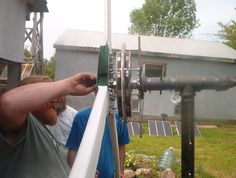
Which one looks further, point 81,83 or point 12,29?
point 12,29

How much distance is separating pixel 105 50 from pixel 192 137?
1.64 ft

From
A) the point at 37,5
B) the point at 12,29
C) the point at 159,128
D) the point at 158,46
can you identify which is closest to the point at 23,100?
the point at 12,29

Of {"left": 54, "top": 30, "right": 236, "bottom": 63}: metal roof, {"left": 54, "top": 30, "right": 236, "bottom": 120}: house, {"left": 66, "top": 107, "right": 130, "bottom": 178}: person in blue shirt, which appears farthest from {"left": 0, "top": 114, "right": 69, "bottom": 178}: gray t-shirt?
{"left": 54, "top": 30, "right": 236, "bottom": 63}: metal roof

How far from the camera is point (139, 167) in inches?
242

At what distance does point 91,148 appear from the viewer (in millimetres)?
1002

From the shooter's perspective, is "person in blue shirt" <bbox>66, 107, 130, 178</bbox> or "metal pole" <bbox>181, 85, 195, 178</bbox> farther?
"person in blue shirt" <bbox>66, 107, 130, 178</bbox>

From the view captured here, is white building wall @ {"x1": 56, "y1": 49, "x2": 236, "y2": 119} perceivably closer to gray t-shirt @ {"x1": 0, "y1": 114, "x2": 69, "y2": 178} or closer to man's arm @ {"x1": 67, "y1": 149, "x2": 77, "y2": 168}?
man's arm @ {"x1": 67, "y1": 149, "x2": 77, "y2": 168}

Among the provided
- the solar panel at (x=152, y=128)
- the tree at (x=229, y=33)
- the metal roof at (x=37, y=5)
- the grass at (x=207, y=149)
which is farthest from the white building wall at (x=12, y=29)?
the tree at (x=229, y=33)

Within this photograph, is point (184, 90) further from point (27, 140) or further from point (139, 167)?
point (139, 167)

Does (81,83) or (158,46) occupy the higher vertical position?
(158,46)

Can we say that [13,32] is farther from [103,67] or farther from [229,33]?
[229,33]

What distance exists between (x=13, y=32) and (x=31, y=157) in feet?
19.5

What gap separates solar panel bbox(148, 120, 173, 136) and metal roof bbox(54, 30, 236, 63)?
252 cm

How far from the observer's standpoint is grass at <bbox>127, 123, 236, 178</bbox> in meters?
6.56
